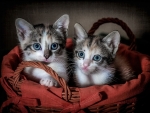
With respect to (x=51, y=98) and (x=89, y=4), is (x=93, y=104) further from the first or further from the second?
(x=89, y=4)

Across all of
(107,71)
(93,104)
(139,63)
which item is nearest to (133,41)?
(139,63)

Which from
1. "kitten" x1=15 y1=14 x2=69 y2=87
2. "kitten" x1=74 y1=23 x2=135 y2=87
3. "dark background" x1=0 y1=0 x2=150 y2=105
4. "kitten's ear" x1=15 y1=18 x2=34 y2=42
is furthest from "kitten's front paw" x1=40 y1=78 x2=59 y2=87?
"dark background" x1=0 y1=0 x2=150 y2=105

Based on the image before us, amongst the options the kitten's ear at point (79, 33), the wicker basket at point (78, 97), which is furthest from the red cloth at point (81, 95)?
the kitten's ear at point (79, 33)

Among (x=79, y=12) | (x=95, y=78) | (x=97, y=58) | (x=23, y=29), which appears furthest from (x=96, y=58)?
(x=79, y=12)

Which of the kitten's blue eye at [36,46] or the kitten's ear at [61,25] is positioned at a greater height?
the kitten's ear at [61,25]

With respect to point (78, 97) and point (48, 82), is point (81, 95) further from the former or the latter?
point (48, 82)

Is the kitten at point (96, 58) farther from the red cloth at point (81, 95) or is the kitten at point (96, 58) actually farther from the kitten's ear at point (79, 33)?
the red cloth at point (81, 95)
